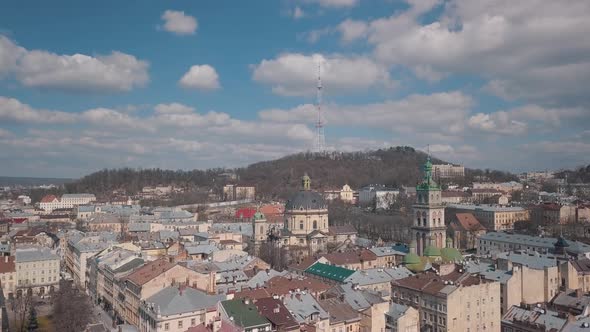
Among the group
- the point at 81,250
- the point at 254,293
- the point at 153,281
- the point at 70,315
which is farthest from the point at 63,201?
the point at 254,293

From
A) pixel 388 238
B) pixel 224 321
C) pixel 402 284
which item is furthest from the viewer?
pixel 388 238

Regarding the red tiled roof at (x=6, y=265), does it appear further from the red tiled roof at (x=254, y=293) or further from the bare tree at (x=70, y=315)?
the red tiled roof at (x=254, y=293)

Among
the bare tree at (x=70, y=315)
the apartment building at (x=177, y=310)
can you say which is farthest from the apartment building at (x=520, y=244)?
the bare tree at (x=70, y=315)

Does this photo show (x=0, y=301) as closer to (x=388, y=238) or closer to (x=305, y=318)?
(x=305, y=318)

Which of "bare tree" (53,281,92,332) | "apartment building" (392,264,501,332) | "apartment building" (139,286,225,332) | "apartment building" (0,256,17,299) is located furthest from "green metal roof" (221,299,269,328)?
"apartment building" (0,256,17,299)

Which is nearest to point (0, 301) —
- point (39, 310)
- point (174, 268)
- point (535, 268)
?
point (39, 310)

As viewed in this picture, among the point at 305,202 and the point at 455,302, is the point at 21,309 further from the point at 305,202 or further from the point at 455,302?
the point at 305,202
